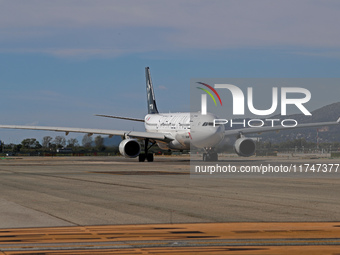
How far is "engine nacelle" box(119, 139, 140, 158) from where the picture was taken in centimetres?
4794

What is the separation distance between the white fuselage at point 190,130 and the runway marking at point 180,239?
34.9 meters

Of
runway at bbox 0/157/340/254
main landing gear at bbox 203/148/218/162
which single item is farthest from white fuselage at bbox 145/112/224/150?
runway at bbox 0/157/340/254

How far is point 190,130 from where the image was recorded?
155 feet

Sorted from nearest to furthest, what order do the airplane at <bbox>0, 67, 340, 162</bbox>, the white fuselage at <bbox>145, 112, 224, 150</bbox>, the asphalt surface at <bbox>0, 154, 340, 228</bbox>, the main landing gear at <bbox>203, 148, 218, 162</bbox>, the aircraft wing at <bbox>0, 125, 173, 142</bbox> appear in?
the asphalt surface at <bbox>0, 154, 340, 228</bbox>, the white fuselage at <bbox>145, 112, 224, 150</bbox>, the airplane at <bbox>0, 67, 340, 162</bbox>, the main landing gear at <bbox>203, 148, 218, 162</bbox>, the aircraft wing at <bbox>0, 125, 173, 142</bbox>

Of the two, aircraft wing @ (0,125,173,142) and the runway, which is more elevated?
aircraft wing @ (0,125,173,142)

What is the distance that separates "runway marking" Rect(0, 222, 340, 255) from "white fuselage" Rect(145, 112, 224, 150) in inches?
1374

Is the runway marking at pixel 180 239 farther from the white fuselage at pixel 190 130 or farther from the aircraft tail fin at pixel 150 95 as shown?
the aircraft tail fin at pixel 150 95

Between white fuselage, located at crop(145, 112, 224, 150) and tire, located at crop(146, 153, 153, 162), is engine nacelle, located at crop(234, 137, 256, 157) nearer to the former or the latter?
white fuselage, located at crop(145, 112, 224, 150)

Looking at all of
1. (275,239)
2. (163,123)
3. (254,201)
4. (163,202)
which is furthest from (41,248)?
(163,123)

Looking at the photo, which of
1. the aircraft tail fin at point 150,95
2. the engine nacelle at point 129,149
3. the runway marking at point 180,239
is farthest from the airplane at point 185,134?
the runway marking at point 180,239

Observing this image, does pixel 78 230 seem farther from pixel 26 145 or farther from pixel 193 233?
pixel 26 145

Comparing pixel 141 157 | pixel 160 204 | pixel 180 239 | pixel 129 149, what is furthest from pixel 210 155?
pixel 180 239

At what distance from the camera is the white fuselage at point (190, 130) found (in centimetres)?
4575

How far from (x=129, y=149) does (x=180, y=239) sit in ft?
129
